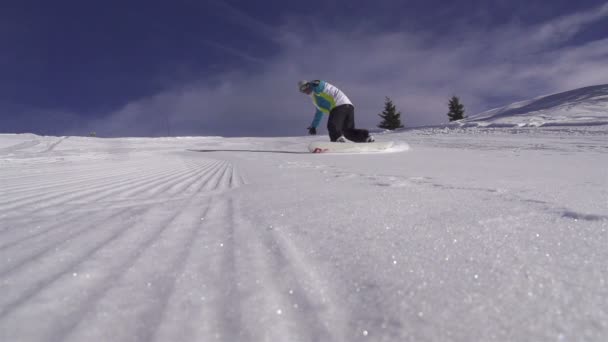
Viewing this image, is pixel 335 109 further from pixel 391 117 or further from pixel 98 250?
pixel 391 117

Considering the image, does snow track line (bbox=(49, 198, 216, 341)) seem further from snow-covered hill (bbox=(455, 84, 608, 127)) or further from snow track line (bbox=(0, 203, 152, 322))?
snow-covered hill (bbox=(455, 84, 608, 127))

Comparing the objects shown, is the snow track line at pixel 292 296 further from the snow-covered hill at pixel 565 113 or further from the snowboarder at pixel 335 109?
the snow-covered hill at pixel 565 113

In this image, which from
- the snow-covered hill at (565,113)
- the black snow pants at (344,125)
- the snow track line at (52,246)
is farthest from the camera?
the snow-covered hill at (565,113)

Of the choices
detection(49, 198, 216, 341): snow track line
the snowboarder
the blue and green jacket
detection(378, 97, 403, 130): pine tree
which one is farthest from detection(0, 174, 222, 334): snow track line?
detection(378, 97, 403, 130): pine tree

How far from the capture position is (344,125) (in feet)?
16.4

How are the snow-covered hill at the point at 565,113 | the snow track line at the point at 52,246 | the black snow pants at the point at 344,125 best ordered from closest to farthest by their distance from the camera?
the snow track line at the point at 52,246 < the black snow pants at the point at 344,125 < the snow-covered hill at the point at 565,113

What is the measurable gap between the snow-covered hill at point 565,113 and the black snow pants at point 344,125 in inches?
216

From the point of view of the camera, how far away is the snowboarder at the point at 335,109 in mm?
4770

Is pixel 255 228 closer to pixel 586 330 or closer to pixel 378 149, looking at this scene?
pixel 586 330

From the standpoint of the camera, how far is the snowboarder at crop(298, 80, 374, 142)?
4.77m

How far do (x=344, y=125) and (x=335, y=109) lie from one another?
1.16ft

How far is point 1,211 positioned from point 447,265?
3.73 feet

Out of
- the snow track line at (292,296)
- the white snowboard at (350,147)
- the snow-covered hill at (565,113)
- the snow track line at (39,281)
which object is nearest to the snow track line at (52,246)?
the snow track line at (39,281)

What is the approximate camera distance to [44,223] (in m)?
0.68
